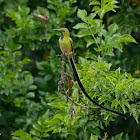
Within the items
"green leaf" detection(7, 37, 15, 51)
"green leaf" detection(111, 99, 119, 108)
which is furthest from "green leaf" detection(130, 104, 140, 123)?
"green leaf" detection(7, 37, 15, 51)

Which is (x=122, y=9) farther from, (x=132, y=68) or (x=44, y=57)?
(x=44, y=57)

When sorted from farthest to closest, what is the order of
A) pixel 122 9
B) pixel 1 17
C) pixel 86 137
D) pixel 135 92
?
pixel 1 17 < pixel 122 9 < pixel 86 137 < pixel 135 92

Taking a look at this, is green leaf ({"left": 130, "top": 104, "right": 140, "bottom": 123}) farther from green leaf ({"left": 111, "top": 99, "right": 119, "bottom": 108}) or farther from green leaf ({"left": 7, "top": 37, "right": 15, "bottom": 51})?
green leaf ({"left": 7, "top": 37, "right": 15, "bottom": 51})

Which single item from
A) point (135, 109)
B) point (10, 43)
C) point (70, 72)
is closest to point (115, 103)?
point (135, 109)

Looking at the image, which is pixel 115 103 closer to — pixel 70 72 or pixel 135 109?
pixel 135 109

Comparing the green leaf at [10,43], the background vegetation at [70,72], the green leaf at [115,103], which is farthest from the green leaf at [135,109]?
the green leaf at [10,43]

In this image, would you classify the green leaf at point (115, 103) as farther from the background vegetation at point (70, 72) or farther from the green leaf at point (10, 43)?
the green leaf at point (10, 43)

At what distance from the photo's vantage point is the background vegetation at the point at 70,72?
229 cm

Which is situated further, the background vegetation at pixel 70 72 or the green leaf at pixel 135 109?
the background vegetation at pixel 70 72

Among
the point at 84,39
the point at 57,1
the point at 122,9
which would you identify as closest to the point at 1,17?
the point at 57,1

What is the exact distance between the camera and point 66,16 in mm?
3389

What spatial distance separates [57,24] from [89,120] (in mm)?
1292

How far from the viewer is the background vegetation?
7.53 feet

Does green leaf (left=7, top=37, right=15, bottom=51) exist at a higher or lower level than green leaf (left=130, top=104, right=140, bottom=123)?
higher
